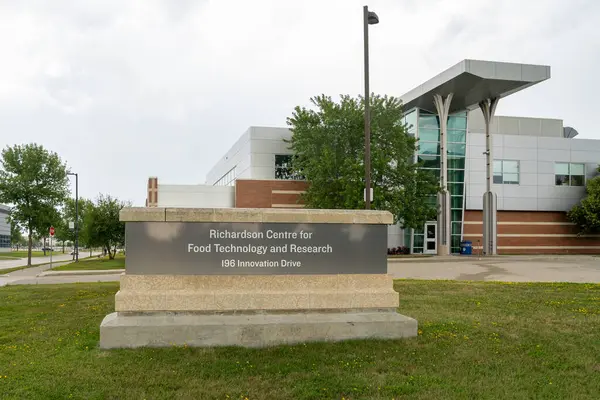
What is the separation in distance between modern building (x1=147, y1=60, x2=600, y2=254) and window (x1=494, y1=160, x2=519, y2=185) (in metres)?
0.09

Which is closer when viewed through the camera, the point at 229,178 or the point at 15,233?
the point at 229,178

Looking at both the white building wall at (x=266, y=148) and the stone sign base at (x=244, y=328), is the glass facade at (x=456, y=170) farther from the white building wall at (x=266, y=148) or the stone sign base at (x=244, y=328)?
the stone sign base at (x=244, y=328)

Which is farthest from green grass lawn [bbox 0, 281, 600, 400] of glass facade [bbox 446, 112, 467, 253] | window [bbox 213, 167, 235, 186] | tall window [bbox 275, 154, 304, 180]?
window [bbox 213, 167, 235, 186]

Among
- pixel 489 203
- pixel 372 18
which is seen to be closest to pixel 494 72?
pixel 489 203

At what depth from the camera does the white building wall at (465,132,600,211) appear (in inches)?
1684

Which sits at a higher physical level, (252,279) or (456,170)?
(456,170)

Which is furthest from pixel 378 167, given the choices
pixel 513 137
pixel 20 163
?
pixel 20 163

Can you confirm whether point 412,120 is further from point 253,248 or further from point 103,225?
point 253,248

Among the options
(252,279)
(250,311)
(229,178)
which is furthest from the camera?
(229,178)

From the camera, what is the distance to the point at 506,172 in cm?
4338

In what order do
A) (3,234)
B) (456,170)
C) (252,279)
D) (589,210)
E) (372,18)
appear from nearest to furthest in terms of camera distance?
(252,279) → (372,18) → (456,170) → (589,210) → (3,234)

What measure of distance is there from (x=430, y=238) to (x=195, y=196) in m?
20.3

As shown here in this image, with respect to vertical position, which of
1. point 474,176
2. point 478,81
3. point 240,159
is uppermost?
point 478,81

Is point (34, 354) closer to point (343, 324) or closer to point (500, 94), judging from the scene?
point (343, 324)
